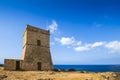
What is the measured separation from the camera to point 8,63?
25.8m

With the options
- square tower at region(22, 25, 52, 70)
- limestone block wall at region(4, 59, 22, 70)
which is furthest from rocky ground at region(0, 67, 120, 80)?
square tower at region(22, 25, 52, 70)

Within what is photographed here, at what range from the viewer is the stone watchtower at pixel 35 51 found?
27391 millimetres

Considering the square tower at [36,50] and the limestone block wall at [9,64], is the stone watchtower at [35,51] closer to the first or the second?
the square tower at [36,50]

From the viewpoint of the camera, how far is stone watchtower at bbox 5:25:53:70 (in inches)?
1078

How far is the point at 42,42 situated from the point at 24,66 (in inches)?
233

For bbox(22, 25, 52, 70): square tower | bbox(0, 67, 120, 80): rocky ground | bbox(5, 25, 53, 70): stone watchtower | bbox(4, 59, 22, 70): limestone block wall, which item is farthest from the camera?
bbox(22, 25, 52, 70): square tower

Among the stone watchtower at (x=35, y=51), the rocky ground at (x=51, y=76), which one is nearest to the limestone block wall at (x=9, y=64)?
the stone watchtower at (x=35, y=51)

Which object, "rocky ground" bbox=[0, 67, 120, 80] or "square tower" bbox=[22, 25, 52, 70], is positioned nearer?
"rocky ground" bbox=[0, 67, 120, 80]

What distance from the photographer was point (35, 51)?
2900 centimetres

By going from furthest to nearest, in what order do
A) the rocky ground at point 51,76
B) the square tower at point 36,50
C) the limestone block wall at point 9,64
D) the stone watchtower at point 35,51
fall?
the square tower at point 36,50 < the stone watchtower at point 35,51 < the limestone block wall at point 9,64 < the rocky ground at point 51,76

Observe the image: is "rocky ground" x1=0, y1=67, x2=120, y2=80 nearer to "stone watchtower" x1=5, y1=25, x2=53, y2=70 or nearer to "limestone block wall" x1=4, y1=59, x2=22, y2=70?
"limestone block wall" x1=4, y1=59, x2=22, y2=70

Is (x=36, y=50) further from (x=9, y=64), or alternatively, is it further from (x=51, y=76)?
(x=51, y=76)

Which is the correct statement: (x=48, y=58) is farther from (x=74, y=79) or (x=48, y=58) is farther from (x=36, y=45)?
(x=74, y=79)

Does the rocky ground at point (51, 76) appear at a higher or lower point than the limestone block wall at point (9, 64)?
lower
